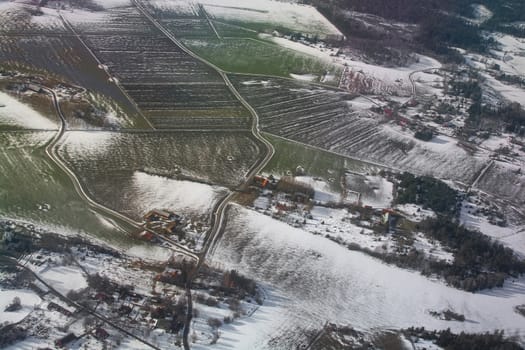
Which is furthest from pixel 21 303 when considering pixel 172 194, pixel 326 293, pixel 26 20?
pixel 26 20

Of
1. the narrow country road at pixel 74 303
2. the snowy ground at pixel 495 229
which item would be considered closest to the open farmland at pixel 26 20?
the narrow country road at pixel 74 303

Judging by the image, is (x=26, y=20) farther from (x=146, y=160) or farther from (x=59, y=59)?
(x=146, y=160)

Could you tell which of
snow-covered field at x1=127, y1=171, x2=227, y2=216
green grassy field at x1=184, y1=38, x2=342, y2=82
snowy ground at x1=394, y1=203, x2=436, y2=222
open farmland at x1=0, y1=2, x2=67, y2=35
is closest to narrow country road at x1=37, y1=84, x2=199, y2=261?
snow-covered field at x1=127, y1=171, x2=227, y2=216

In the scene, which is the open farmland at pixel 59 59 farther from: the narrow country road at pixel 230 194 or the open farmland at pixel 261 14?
the open farmland at pixel 261 14

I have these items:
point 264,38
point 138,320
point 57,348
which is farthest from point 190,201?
point 264,38

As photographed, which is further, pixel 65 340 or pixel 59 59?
pixel 59 59

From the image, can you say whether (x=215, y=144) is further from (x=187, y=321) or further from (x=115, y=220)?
(x=187, y=321)

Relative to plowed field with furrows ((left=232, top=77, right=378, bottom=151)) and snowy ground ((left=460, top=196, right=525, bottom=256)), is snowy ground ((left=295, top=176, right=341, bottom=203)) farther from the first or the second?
snowy ground ((left=460, top=196, right=525, bottom=256))
